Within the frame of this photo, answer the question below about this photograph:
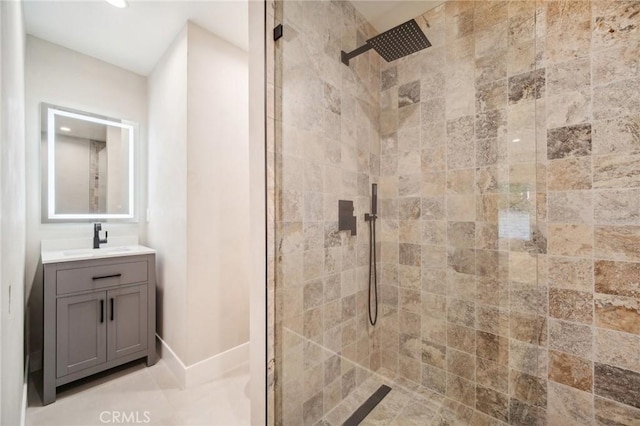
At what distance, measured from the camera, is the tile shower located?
108 centimetres

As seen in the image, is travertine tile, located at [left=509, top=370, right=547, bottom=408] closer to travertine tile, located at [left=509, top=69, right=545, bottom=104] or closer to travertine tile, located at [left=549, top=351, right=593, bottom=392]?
travertine tile, located at [left=549, top=351, right=593, bottom=392]

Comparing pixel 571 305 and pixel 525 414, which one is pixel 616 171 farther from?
pixel 525 414

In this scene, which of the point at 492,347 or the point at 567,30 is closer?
the point at 567,30

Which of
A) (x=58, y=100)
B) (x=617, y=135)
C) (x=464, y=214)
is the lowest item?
(x=464, y=214)

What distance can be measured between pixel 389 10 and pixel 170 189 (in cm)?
194

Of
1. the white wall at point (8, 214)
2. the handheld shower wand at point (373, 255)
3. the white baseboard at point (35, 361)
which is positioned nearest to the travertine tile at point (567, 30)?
the handheld shower wand at point (373, 255)

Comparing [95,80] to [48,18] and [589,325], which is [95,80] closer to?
[48,18]

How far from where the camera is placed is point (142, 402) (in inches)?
63.9

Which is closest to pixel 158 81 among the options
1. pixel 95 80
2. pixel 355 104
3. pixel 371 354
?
pixel 95 80

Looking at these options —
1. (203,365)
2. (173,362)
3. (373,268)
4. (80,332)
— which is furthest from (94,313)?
(373,268)

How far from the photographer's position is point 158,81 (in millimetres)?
2277

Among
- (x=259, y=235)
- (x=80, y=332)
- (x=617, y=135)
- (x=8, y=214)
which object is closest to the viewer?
(x=8, y=214)

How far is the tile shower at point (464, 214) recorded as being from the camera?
1.08 meters

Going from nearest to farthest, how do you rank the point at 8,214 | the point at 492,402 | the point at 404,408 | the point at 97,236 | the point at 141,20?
the point at 8,214 → the point at 492,402 → the point at 404,408 → the point at 141,20 → the point at 97,236
